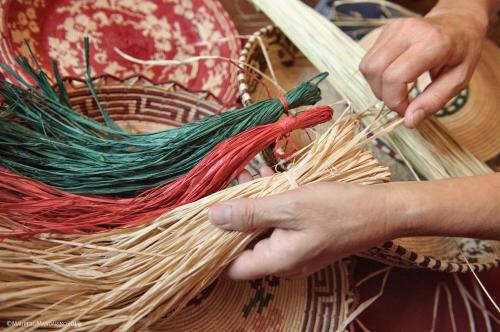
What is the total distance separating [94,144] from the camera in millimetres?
739

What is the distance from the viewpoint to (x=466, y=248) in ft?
3.08

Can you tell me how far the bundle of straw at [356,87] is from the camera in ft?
2.95

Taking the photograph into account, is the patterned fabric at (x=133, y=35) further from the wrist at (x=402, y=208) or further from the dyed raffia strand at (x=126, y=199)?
the wrist at (x=402, y=208)

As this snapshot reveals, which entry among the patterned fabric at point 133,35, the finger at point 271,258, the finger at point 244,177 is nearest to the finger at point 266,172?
the finger at point 244,177

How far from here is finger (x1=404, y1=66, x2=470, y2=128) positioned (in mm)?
775

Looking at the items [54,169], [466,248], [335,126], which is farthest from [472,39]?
[54,169]

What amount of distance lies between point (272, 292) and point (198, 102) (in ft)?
1.43

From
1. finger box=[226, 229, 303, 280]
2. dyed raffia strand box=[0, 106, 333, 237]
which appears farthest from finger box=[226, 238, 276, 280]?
dyed raffia strand box=[0, 106, 333, 237]

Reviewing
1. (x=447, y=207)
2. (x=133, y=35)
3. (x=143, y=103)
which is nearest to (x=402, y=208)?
(x=447, y=207)

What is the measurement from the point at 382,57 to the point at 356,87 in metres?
0.18

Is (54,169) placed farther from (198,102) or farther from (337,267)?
(337,267)

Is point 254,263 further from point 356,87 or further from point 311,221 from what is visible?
point 356,87

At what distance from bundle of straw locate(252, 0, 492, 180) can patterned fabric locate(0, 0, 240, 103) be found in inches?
7.9

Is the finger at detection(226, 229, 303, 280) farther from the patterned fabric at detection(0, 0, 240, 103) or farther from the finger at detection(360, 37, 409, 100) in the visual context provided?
the patterned fabric at detection(0, 0, 240, 103)
